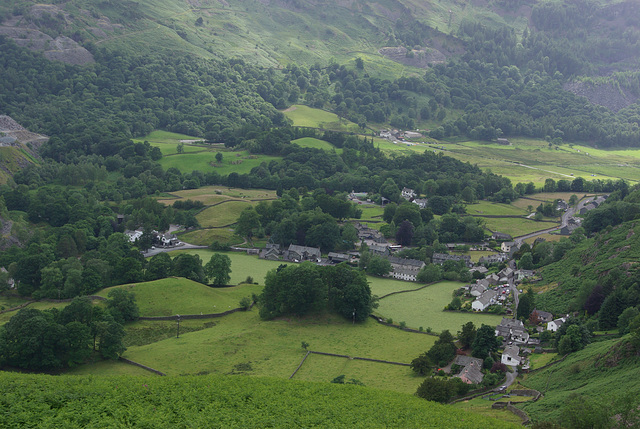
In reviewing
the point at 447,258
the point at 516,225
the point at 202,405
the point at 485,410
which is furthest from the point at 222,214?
the point at 485,410

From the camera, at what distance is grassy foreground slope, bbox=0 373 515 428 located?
32844 millimetres

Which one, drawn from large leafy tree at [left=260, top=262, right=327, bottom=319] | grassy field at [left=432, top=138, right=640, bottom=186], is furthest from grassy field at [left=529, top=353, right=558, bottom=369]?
grassy field at [left=432, top=138, right=640, bottom=186]

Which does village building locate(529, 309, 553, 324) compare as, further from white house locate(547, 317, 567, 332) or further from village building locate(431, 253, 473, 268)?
village building locate(431, 253, 473, 268)

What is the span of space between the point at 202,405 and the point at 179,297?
2637 cm

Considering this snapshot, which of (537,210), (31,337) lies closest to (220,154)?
(537,210)

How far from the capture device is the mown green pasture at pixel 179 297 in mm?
59062

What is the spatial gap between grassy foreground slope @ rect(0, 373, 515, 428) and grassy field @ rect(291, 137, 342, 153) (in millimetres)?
105846

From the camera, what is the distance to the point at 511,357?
48594 mm

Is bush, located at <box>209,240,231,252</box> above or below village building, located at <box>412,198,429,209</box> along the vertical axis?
below

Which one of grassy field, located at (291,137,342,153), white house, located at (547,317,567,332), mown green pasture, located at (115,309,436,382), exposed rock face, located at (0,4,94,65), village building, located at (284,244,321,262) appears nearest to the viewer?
mown green pasture, located at (115,309,436,382)

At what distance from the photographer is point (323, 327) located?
5816 cm

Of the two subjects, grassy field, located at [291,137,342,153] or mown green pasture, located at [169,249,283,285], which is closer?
mown green pasture, located at [169,249,283,285]

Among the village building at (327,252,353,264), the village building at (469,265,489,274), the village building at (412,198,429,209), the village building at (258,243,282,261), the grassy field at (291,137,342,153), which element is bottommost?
the village building at (258,243,282,261)

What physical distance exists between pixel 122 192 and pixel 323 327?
202 feet
